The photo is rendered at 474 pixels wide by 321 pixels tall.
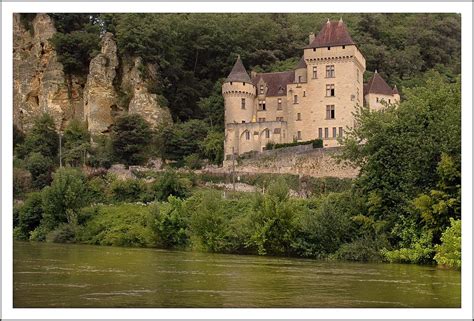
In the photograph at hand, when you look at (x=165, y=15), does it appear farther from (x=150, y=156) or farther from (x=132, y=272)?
(x=132, y=272)

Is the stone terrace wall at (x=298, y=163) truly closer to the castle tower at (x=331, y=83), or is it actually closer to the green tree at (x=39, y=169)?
the castle tower at (x=331, y=83)

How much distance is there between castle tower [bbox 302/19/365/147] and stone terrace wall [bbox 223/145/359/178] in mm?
3615

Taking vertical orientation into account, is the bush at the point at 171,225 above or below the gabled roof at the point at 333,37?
below

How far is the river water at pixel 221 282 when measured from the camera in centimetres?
1306

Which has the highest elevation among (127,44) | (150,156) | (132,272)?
(127,44)

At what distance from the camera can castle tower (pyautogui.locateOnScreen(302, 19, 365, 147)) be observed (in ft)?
134

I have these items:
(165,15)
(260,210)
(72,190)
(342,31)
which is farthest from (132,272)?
(165,15)

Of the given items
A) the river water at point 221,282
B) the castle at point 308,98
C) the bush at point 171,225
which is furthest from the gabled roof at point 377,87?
the river water at point 221,282

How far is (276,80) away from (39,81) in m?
15.0

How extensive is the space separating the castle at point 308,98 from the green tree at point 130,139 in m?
4.70

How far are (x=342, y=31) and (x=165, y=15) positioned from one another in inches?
462

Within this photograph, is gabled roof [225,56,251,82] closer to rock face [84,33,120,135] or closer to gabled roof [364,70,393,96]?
gabled roof [364,70,393,96]

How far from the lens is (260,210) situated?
2395 cm

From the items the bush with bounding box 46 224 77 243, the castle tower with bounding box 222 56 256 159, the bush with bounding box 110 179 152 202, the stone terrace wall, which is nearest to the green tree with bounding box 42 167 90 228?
the bush with bounding box 46 224 77 243
